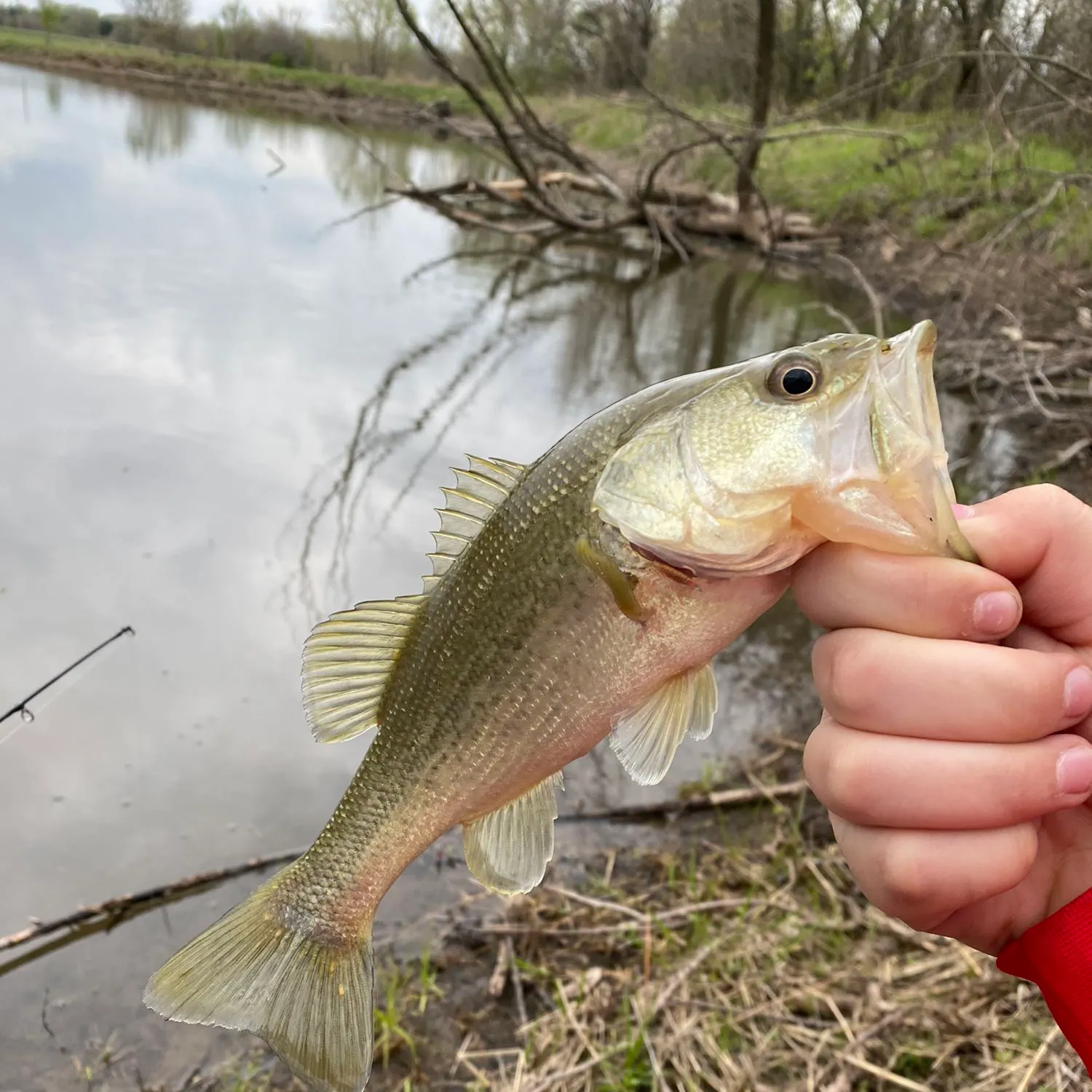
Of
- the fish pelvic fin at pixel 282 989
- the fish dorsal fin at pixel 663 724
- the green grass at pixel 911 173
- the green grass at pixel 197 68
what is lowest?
the fish pelvic fin at pixel 282 989

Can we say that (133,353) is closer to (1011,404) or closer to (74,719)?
(74,719)

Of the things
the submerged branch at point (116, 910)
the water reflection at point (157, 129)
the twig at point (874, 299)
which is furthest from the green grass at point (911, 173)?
the water reflection at point (157, 129)

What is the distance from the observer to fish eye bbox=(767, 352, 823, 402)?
1452 millimetres

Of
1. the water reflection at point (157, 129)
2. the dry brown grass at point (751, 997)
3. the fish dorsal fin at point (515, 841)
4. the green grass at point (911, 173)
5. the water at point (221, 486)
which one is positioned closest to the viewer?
the fish dorsal fin at point (515, 841)

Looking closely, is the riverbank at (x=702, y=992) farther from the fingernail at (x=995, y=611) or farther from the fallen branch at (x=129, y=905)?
the fingernail at (x=995, y=611)

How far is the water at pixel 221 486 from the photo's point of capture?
3.78 m

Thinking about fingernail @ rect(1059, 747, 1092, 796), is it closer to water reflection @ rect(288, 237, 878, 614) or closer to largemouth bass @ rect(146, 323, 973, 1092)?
largemouth bass @ rect(146, 323, 973, 1092)

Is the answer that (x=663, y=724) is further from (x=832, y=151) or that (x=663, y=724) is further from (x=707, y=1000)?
(x=832, y=151)

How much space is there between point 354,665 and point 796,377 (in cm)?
98

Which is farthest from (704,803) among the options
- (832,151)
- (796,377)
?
(832,151)

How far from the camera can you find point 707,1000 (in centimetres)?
296

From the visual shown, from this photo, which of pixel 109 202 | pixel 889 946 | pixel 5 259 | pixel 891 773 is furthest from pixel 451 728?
pixel 109 202

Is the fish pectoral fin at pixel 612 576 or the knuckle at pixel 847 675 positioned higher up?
the fish pectoral fin at pixel 612 576

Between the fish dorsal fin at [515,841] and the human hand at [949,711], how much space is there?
534mm
